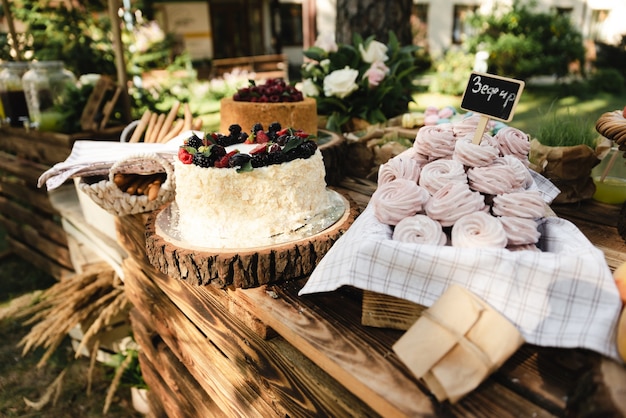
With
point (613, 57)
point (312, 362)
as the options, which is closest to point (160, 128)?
point (312, 362)

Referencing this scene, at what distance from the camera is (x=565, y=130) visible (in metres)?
1.90

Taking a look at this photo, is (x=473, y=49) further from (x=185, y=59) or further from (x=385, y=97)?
(x=385, y=97)

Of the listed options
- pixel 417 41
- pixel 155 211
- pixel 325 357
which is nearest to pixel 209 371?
pixel 155 211

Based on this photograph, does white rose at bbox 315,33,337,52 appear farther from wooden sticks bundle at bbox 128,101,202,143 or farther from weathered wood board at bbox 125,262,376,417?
weathered wood board at bbox 125,262,376,417

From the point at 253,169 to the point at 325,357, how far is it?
58cm

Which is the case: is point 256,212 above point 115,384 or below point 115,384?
above

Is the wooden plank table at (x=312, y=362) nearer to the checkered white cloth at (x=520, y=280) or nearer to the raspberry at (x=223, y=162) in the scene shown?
the checkered white cloth at (x=520, y=280)

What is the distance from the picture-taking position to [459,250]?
1052 mm

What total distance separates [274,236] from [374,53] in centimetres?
189

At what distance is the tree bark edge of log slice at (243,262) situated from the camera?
4.26ft

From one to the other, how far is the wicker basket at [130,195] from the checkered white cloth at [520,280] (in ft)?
2.84

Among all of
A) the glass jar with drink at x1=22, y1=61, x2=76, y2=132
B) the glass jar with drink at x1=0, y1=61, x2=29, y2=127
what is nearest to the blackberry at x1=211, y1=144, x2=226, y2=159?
the glass jar with drink at x1=22, y1=61, x2=76, y2=132

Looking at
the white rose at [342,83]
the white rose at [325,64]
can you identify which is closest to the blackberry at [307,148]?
the white rose at [342,83]

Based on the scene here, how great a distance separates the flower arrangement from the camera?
2.80 metres
